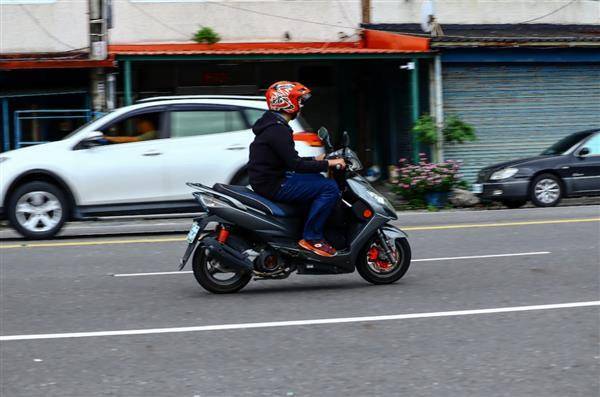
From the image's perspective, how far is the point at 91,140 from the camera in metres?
13.0

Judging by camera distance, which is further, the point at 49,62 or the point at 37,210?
the point at 49,62

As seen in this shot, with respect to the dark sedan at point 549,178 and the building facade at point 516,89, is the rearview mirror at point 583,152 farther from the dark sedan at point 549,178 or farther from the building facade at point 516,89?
the building facade at point 516,89

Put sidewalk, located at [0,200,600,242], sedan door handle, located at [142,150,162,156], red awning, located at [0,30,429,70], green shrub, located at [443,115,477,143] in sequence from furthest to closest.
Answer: green shrub, located at [443,115,477,143] < red awning, located at [0,30,429,70] < sidewalk, located at [0,200,600,242] < sedan door handle, located at [142,150,162,156]

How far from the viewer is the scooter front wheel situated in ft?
28.2

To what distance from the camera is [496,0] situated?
23.1 metres

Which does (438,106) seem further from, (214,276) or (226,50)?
(214,276)

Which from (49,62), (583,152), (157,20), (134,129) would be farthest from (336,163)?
(157,20)

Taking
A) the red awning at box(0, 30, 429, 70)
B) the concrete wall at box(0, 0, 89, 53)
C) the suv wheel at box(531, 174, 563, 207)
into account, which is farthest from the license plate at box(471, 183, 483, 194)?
the concrete wall at box(0, 0, 89, 53)

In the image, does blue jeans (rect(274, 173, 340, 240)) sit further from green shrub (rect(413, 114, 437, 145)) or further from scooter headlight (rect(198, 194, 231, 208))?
green shrub (rect(413, 114, 437, 145))

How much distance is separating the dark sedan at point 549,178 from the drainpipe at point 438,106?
2.26 m

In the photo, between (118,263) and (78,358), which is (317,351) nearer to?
(78,358)

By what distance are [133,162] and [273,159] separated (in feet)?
17.0

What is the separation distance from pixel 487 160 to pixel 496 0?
4261 millimetres

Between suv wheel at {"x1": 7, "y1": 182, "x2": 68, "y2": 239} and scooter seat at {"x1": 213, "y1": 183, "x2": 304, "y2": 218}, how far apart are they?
17.0 ft
